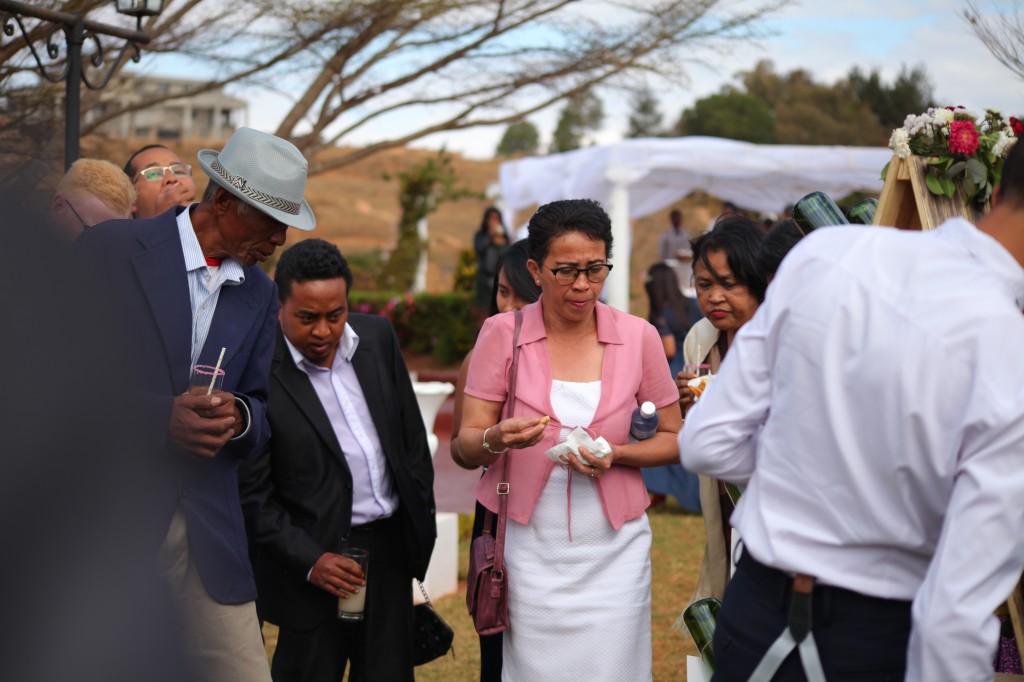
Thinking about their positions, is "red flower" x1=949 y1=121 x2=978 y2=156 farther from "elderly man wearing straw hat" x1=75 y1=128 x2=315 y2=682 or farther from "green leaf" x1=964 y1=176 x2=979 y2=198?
"elderly man wearing straw hat" x1=75 y1=128 x2=315 y2=682

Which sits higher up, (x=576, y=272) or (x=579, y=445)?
(x=576, y=272)

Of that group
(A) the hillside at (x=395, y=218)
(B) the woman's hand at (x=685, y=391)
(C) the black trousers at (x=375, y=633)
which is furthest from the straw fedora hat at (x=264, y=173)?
(A) the hillside at (x=395, y=218)

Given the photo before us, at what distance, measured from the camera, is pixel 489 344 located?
12.7 ft

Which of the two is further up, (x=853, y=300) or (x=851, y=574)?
(x=853, y=300)

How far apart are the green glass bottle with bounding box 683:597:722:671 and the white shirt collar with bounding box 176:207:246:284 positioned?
69.6 inches

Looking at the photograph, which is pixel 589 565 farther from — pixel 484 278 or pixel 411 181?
pixel 411 181

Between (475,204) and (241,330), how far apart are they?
52.7m

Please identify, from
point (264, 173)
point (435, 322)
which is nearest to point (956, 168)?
point (264, 173)

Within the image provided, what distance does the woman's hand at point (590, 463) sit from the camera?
140 inches

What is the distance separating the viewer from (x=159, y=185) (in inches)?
201

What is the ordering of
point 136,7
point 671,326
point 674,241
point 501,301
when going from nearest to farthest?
1. point 501,301
2. point 136,7
3. point 671,326
4. point 674,241

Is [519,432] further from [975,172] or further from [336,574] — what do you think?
[975,172]

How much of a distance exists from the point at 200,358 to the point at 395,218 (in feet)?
152

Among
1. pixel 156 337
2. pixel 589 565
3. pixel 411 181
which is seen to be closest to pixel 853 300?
pixel 589 565
